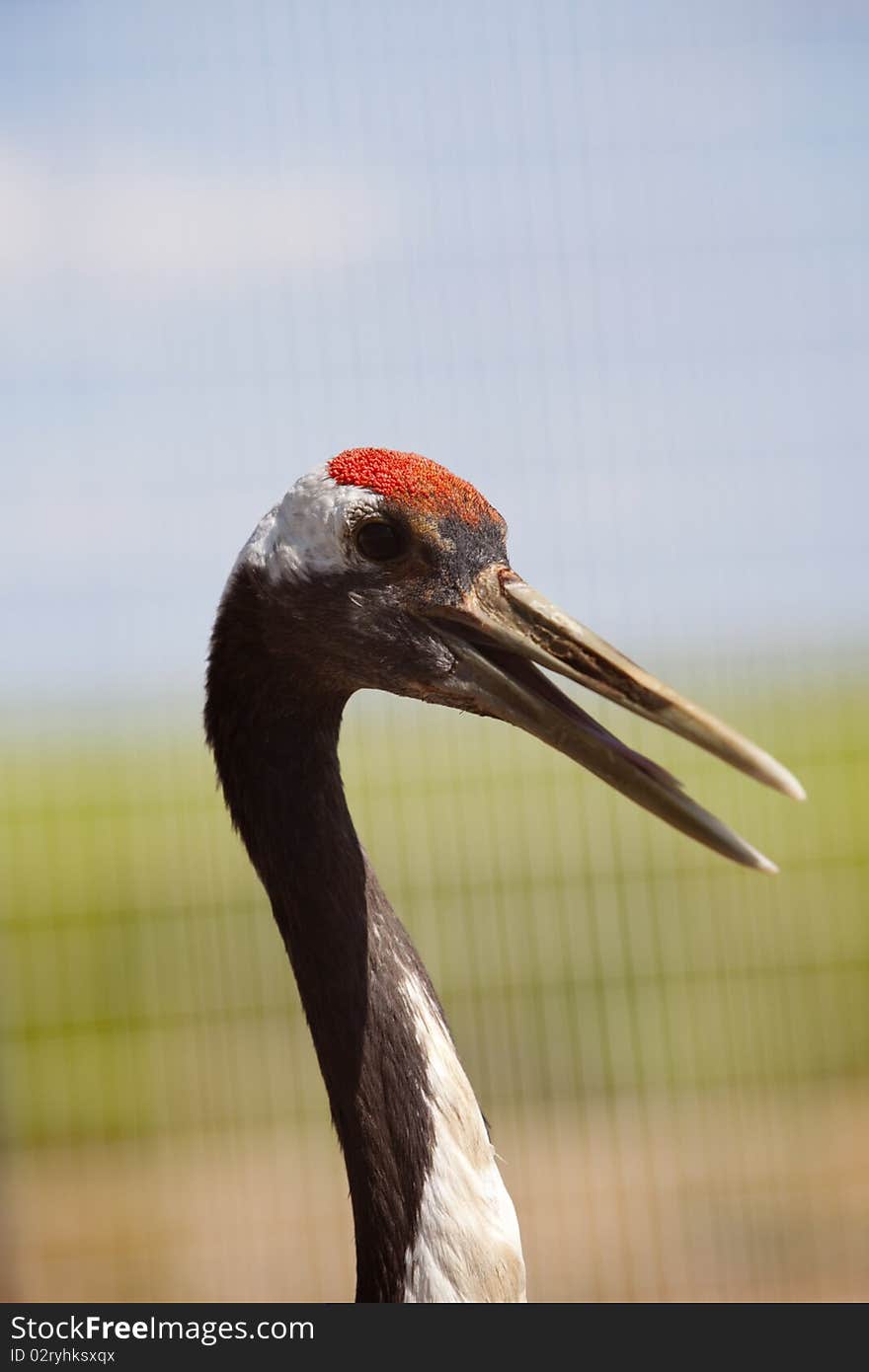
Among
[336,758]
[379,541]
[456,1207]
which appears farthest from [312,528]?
[456,1207]

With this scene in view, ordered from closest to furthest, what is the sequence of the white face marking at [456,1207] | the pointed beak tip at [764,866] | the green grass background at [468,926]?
the pointed beak tip at [764,866], the white face marking at [456,1207], the green grass background at [468,926]

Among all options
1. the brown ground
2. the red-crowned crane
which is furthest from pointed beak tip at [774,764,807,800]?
the brown ground

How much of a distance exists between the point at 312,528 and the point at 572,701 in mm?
433

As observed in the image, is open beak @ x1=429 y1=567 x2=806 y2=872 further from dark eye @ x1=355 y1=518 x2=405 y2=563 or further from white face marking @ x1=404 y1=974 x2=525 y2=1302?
white face marking @ x1=404 y1=974 x2=525 y2=1302

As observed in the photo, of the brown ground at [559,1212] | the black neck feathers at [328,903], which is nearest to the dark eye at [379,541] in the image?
the black neck feathers at [328,903]

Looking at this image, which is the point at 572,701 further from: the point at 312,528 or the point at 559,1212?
the point at 559,1212

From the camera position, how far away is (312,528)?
6.60ft

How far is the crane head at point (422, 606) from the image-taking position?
1.95m

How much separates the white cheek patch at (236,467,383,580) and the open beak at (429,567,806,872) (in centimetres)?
16

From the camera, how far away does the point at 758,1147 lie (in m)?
5.19

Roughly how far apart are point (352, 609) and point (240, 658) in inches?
7.6

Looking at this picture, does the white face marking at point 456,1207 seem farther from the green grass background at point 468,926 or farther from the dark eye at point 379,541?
the green grass background at point 468,926
